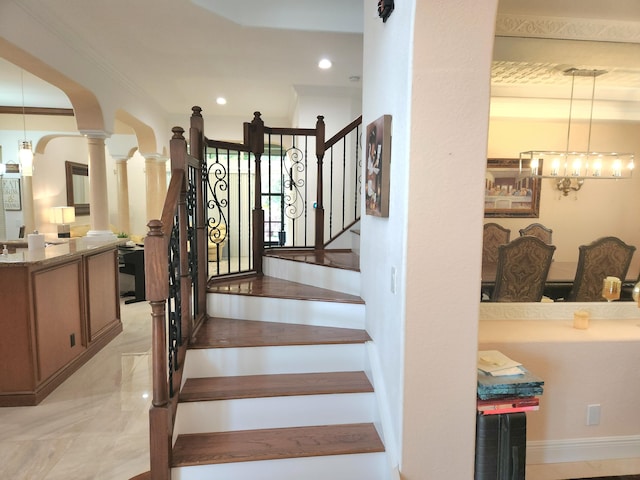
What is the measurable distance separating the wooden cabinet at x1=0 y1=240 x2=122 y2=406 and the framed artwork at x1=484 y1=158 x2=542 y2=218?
11.5ft

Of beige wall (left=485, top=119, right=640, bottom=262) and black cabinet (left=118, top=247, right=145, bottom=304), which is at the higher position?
beige wall (left=485, top=119, right=640, bottom=262)

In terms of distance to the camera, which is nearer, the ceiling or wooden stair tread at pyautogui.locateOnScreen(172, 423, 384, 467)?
wooden stair tread at pyautogui.locateOnScreen(172, 423, 384, 467)

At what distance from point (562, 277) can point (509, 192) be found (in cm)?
74

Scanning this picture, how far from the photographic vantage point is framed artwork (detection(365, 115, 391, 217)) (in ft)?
6.27

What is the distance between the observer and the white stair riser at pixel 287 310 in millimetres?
2668

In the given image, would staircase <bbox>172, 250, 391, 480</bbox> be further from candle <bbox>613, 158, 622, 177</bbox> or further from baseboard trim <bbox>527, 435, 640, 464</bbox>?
candle <bbox>613, 158, 622, 177</bbox>

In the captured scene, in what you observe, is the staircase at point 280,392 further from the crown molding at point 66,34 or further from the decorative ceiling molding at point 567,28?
the crown molding at point 66,34

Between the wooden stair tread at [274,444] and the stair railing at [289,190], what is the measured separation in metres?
1.50

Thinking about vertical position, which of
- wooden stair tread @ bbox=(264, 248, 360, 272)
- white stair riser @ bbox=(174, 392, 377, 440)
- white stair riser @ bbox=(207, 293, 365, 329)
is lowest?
white stair riser @ bbox=(174, 392, 377, 440)

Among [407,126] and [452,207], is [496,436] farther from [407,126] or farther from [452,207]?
[407,126]

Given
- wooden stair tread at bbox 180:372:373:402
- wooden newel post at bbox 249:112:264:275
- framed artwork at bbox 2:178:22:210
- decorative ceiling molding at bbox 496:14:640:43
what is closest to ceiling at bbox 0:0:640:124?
decorative ceiling molding at bbox 496:14:640:43

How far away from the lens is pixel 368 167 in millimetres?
2234

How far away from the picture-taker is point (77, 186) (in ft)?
28.5

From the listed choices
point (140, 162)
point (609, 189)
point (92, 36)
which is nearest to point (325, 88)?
point (92, 36)
